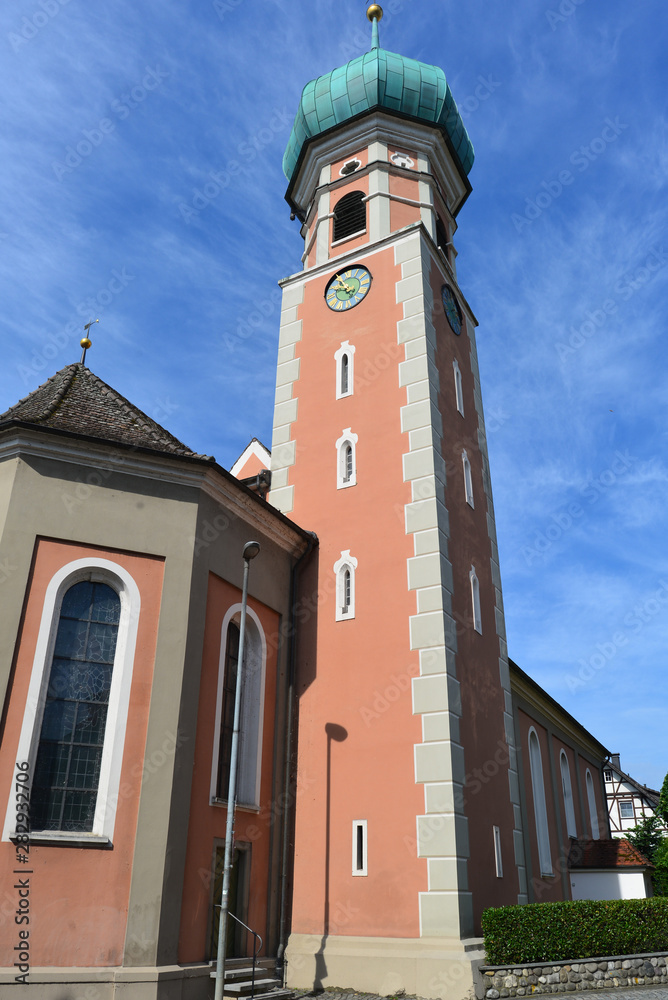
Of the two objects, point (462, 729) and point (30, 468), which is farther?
point (462, 729)

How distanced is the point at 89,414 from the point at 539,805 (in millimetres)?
16996

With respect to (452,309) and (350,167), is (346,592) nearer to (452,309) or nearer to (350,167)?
(452,309)

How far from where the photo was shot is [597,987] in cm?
1356

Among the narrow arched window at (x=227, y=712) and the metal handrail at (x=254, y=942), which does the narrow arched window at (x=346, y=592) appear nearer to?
the narrow arched window at (x=227, y=712)

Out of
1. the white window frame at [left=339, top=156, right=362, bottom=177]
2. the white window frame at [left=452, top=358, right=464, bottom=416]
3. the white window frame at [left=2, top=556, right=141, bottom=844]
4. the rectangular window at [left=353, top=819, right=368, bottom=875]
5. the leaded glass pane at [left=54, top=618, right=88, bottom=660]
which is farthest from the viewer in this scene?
the white window frame at [left=339, top=156, right=362, bottom=177]

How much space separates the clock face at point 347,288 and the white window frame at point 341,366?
130 centimetres

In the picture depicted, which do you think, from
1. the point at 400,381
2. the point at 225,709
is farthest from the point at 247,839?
the point at 400,381

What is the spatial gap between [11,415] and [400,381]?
8374mm

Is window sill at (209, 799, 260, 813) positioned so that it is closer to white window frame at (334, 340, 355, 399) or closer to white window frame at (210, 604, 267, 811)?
white window frame at (210, 604, 267, 811)

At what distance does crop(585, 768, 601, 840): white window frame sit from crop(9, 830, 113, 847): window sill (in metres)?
23.2

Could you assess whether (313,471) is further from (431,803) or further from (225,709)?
(431,803)

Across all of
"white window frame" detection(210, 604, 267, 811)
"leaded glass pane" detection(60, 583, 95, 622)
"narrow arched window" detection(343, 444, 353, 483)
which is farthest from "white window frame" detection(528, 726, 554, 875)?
"leaded glass pane" detection(60, 583, 95, 622)

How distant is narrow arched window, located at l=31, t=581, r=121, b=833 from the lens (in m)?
11.7

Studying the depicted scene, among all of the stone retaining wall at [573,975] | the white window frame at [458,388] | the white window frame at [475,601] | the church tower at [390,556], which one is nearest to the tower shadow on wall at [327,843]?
the church tower at [390,556]
